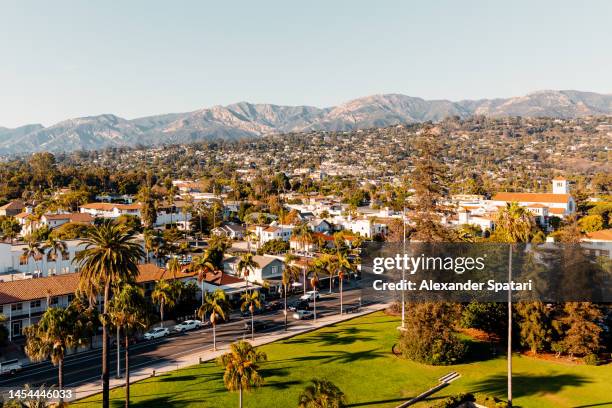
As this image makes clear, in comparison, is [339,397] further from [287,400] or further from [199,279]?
[199,279]

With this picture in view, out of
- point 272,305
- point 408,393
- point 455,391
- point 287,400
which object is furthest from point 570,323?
point 272,305

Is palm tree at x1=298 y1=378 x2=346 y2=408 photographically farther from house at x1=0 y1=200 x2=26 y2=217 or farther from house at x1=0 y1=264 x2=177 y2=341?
house at x1=0 y1=200 x2=26 y2=217

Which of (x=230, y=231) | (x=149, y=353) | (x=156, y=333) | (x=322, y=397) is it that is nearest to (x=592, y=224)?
(x=230, y=231)


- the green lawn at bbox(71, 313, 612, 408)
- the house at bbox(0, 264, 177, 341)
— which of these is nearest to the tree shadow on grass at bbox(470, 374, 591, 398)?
the green lawn at bbox(71, 313, 612, 408)

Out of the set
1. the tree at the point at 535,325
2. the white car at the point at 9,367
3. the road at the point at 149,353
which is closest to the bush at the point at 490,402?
the tree at the point at 535,325

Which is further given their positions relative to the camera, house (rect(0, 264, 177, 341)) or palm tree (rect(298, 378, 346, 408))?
house (rect(0, 264, 177, 341))
